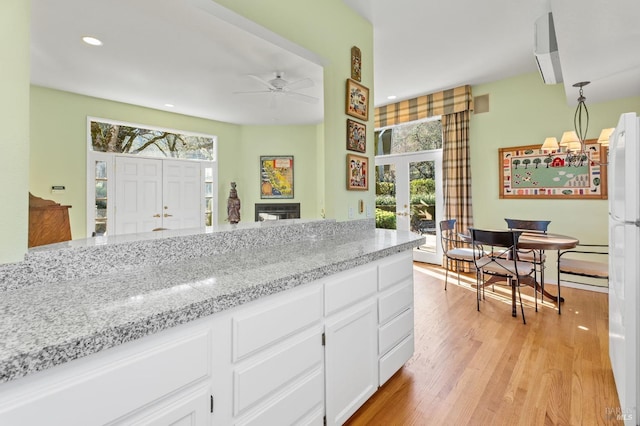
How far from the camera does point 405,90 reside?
469 centimetres

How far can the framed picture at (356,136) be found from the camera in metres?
2.44

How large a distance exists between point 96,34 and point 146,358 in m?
3.15

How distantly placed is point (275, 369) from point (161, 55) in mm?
3288

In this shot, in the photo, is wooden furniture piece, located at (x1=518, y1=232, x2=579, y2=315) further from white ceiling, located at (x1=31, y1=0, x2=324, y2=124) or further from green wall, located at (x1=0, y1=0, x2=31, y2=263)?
green wall, located at (x1=0, y1=0, x2=31, y2=263)

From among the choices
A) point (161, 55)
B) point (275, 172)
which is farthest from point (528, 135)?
point (161, 55)

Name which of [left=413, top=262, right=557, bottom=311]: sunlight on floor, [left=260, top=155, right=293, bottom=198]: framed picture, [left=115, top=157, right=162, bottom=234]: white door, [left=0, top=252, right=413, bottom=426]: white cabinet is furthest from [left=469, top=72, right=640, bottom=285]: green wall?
[left=115, top=157, right=162, bottom=234]: white door

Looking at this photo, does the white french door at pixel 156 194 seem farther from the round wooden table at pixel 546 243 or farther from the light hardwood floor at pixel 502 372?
the round wooden table at pixel 546 243

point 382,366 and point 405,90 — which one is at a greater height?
point 405,90

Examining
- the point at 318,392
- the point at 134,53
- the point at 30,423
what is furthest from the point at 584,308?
the point at 134,53

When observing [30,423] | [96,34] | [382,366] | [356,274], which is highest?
[96,34]

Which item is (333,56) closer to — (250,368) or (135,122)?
(250,368)

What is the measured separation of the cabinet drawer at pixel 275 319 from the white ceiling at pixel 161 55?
150 centimetres

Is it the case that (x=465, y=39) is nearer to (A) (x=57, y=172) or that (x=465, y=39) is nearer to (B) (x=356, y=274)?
(B) (x=356, y=274)

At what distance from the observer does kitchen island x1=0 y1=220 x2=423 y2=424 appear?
2.23ft
